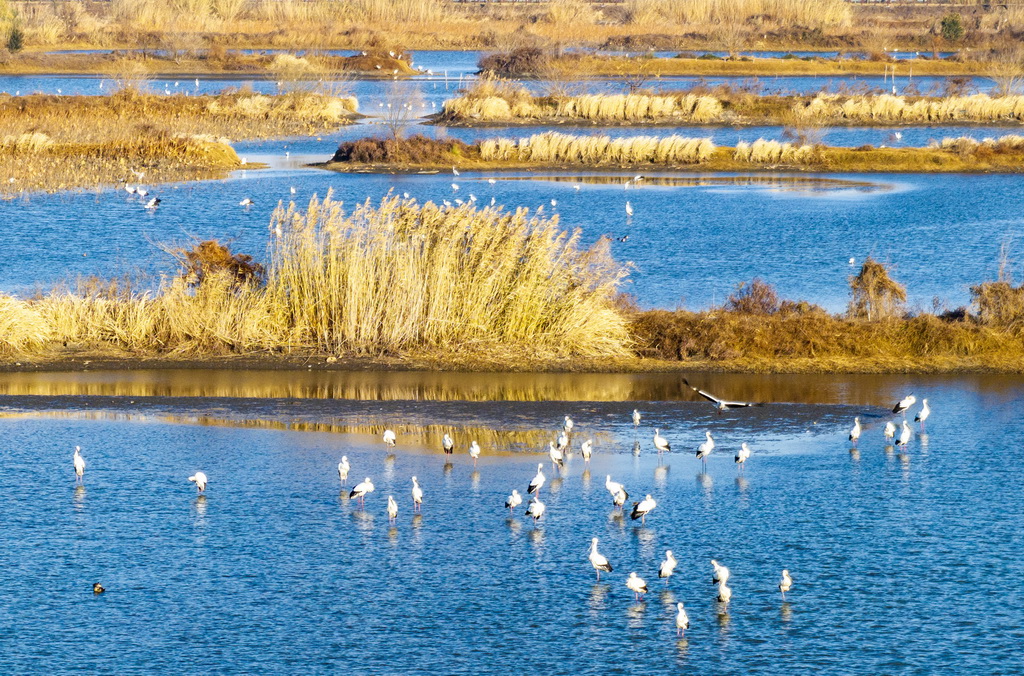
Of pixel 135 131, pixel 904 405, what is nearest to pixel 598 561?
pixel 904 405

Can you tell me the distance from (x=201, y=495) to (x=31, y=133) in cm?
4702

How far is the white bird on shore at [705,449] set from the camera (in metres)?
19.3

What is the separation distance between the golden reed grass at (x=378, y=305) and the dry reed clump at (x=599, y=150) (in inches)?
1336

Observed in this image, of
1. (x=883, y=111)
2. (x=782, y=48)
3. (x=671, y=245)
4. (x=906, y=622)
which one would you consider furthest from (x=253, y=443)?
(x=782, y=48)

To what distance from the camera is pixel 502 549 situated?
16.1 meters

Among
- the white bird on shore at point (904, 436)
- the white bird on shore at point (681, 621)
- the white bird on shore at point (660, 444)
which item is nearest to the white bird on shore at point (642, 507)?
the white bird on shore at point (660, 444)

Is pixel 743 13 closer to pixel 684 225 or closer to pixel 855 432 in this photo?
pixel 684 225

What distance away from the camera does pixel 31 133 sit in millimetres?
60719

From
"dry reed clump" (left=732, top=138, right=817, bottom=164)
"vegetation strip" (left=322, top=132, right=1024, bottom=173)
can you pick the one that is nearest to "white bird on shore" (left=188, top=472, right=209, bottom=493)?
"vegetation strip" (left=322, top=132, right=1024, bottom=173)

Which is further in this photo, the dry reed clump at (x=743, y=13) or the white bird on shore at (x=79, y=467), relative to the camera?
the dry reed clump at (x=743, y=13)

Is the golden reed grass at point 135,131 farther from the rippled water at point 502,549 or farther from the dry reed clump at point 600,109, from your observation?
the rippled water at point 502,549

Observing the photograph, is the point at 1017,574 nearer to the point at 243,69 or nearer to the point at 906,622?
the point at 906,622

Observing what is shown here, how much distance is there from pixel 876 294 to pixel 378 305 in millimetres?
9859

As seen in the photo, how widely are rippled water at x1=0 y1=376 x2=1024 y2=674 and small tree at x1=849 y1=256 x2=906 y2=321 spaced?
532 centimetres
